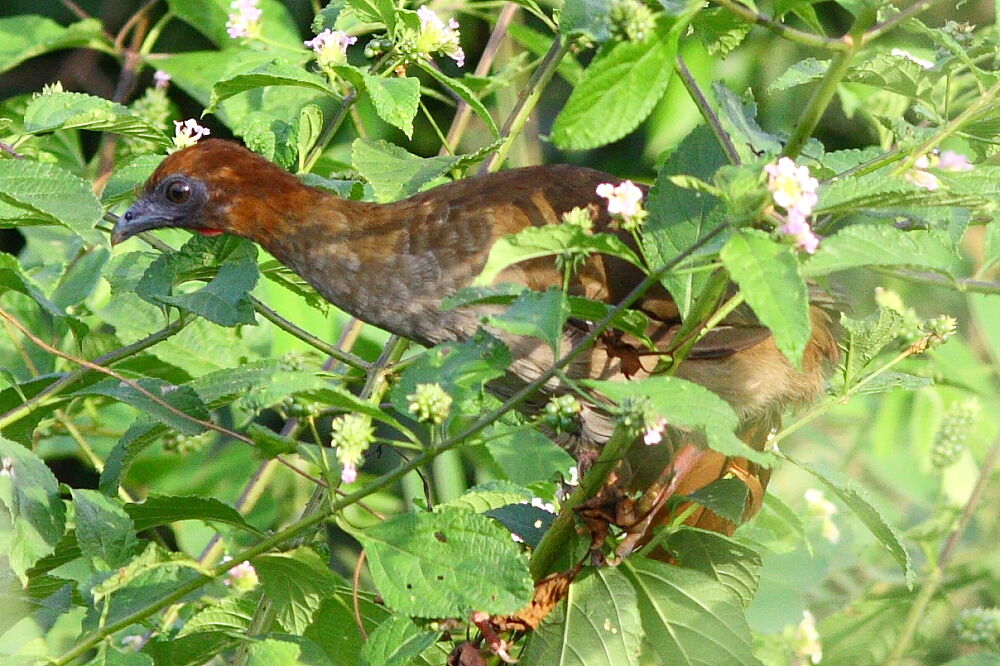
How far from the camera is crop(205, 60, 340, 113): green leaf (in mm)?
2072

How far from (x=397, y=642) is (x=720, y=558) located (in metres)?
0.57

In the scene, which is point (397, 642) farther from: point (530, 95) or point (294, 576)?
point (530, 95)

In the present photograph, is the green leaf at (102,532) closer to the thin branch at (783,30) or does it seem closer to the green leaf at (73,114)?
the green leaf at (73,114)

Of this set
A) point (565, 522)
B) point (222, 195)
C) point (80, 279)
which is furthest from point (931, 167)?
point (80, 279)

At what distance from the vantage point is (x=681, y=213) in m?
1.57

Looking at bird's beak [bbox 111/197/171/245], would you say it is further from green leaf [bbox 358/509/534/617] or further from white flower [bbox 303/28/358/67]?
green leaf [bbox 358/509/534/617]

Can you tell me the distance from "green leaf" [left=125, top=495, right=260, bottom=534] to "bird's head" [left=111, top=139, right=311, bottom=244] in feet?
2.77

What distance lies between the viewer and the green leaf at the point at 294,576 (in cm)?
168

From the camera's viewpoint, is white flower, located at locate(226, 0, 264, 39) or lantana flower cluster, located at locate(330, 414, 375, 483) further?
white flower, located at locate(226, 0, 264, 39)


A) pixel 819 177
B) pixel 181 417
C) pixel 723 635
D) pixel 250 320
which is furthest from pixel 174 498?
pixel 819 177

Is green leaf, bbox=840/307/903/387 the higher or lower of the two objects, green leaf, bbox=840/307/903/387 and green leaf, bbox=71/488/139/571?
the higher

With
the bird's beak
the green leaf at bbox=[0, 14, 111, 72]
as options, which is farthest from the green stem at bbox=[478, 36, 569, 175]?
the green leaf at bbox=[0, 14, 111, 72]

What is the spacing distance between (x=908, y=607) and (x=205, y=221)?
69.8 inches

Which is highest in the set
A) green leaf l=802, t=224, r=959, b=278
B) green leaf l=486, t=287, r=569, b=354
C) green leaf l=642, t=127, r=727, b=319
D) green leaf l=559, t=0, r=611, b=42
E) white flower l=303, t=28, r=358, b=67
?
green leaf l=559, t=0, r=611, b=42
